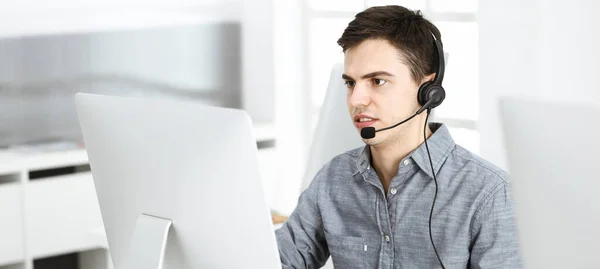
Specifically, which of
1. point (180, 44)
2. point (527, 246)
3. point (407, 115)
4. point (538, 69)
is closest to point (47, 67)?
point (180, 44)

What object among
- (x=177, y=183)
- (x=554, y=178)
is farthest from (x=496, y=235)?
(x=554, y=178)

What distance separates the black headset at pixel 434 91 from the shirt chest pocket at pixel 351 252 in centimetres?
29

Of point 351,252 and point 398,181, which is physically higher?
point 398,181

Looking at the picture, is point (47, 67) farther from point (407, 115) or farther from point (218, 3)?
point (407, 115)

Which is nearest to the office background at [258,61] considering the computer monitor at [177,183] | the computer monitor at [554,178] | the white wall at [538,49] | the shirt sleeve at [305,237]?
the white wall at [538,49]

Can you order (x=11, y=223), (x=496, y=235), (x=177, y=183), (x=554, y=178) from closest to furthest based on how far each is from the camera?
(x=554, y=178) < (x=177, y=183) < (x=496, y=235) < (x=11, y=223)

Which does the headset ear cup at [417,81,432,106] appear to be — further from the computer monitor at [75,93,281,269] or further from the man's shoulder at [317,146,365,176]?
the computer monitor at [75,93,281,269]

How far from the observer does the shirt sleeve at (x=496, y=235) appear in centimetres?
164

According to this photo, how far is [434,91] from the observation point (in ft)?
6.01

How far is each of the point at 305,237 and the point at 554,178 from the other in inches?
40.6

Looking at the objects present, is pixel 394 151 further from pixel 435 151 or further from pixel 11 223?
pixel 11 223

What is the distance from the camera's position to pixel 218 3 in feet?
13.8

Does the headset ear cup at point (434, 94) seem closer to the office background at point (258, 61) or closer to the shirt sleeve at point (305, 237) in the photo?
the shirt sleeve at point (305, 237)

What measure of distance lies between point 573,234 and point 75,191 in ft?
9.38
